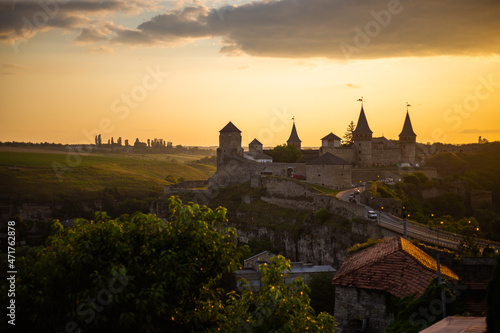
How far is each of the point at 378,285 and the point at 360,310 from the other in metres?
1.11

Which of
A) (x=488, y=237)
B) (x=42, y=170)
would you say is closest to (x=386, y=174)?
(x=488, y=237)

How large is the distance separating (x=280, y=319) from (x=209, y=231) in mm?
3187

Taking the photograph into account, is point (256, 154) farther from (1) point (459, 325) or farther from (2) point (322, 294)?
(1) point (459, 325)

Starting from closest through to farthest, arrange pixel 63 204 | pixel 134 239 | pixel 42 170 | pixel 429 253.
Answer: pixel 134 239 < pixel 429 253 < pixel 63 204 < pixel 42 170

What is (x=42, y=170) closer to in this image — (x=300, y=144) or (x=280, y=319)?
(x=300, y=144)

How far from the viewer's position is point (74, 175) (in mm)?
119375

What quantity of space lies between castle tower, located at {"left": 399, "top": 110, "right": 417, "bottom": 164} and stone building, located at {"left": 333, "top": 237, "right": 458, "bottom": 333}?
5256 centimetres

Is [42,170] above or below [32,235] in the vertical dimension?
above

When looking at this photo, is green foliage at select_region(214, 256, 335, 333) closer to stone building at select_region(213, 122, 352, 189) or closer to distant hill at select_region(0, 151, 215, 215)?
stone building at select_region(213, 122, 352, 189)

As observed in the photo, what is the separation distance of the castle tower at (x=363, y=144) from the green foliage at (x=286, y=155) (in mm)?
8594

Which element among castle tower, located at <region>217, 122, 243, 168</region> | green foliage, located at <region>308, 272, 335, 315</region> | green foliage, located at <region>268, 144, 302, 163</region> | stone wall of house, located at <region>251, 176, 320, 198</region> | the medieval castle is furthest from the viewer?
castle tower, located at <region>217, 122, 243, 168</region>

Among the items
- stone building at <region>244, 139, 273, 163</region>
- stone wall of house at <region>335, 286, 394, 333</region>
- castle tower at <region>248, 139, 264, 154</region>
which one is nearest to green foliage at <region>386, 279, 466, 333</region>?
stone wall of house at <region>335, 286, 394, 333</region>

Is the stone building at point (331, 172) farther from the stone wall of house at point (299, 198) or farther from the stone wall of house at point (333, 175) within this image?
the stone wall of house at point (299, 198)

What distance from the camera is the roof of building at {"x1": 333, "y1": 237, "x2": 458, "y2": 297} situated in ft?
48.0
